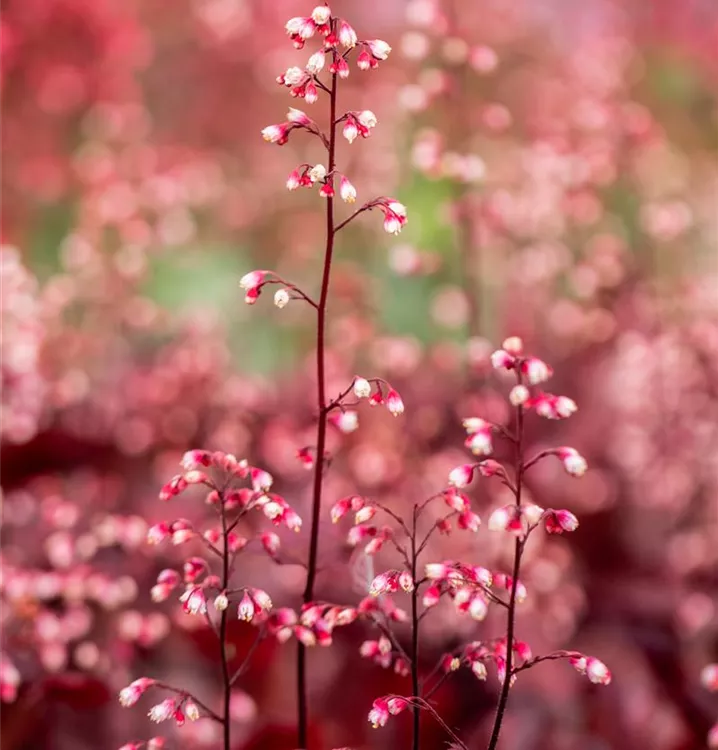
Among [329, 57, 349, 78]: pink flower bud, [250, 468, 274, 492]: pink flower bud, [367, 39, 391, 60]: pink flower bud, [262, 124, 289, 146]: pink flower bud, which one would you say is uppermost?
[367, 39, 391, 60]: pink flower bud

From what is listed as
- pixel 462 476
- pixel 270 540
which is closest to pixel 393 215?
pixel 462 476

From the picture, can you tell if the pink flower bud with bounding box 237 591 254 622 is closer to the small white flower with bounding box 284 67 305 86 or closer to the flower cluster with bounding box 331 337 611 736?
the flower cluster with bounding box 331 337 611 736

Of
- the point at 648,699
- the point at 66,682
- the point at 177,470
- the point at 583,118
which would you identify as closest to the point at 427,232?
the point at 583,118

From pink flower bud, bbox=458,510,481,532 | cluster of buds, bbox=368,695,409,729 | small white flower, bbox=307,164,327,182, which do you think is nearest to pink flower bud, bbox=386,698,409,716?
cluster of buds, bbox=368,695,409,729

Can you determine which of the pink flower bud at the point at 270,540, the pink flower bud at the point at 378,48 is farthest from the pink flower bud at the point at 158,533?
the pink flower bud at the point at 378,48

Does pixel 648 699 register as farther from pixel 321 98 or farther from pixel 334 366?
pixel 321 98

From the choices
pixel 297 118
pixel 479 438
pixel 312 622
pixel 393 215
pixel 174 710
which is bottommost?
pixel 174 710

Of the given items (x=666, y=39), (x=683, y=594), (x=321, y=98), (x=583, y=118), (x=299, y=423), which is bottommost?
(x=683, y=594)

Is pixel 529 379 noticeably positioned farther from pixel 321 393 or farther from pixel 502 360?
pixel 321 393
